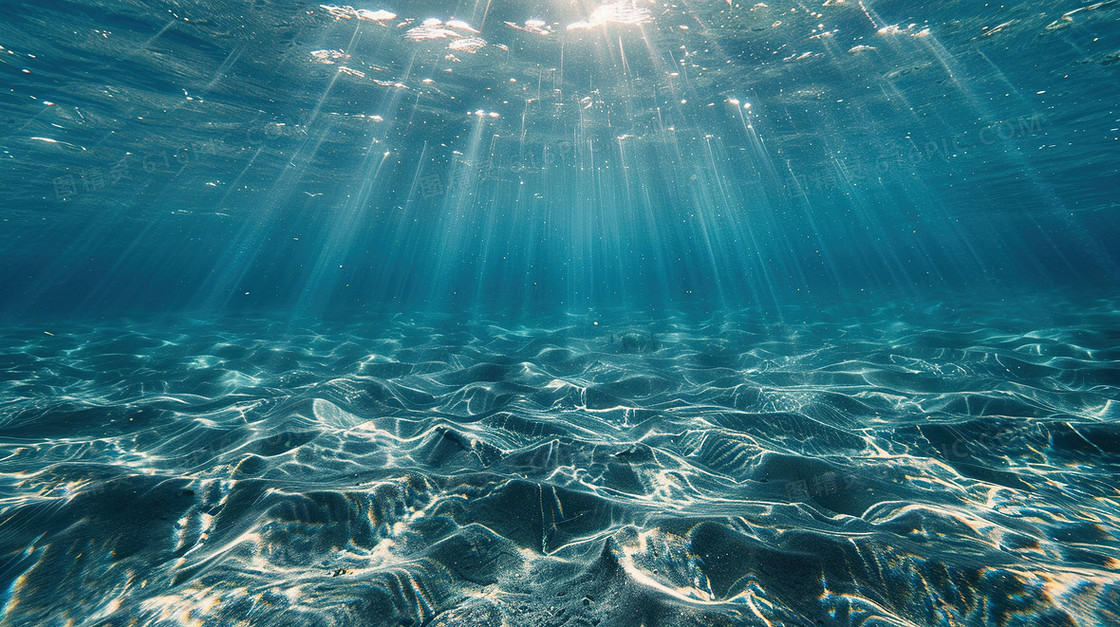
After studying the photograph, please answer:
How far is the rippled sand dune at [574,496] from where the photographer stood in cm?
263

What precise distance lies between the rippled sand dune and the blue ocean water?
0.03 metres

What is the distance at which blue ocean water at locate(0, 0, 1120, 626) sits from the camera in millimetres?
2859

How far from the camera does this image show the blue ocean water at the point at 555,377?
286 centimetres

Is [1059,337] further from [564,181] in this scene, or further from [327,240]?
A: [327,240]

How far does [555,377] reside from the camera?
973 centimetres

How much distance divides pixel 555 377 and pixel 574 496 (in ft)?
19.0

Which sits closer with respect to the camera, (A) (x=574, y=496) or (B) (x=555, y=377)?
(A) (x=574, y=496)

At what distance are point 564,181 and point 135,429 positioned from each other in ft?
93.5

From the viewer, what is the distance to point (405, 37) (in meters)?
12.1

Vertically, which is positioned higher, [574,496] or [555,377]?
[555,377]

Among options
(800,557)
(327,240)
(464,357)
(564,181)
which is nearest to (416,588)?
(800,557)

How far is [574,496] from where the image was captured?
396 centimetres

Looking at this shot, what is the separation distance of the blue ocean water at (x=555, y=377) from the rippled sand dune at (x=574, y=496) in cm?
3

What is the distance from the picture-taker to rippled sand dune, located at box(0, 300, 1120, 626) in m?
2.63
